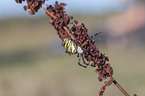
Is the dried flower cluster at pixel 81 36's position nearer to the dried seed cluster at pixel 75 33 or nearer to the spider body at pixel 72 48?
the dried seed cluster at pixel 75 33

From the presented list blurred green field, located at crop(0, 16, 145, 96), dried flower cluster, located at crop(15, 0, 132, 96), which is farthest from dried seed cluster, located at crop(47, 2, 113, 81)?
blurred green field, located at crop(0, 16, 145, 96)

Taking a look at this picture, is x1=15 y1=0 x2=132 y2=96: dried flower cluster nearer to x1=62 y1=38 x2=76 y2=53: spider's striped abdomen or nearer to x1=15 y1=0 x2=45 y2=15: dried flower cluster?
x1=15 y1=0 x2=45 y2=15: dried flower cluster

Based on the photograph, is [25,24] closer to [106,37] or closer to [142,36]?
[106,37]

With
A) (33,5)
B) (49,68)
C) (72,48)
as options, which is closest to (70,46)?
(72,48)

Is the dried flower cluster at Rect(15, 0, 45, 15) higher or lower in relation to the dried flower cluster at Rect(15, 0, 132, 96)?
higher

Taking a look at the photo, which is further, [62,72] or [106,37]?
[106,37]

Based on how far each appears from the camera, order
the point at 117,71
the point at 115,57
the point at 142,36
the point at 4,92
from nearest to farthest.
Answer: the point at 4,92, the point at 117,71, the point at 115,57, the point at 142,36

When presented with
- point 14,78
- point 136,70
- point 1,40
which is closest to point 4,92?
point 14,78

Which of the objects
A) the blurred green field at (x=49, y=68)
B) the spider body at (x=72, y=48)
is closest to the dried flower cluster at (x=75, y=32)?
the spider body at (x=72, y=48)
